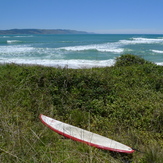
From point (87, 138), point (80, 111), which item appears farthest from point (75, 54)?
point (87, 138)

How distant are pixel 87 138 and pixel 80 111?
130 centimetres

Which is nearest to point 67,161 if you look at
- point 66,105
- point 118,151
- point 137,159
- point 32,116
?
point 118,151

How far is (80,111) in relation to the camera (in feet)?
17.0

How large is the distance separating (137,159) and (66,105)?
2.50m

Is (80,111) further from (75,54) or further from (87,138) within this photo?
(75,54)

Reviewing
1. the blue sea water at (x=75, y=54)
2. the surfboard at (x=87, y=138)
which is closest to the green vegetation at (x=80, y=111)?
the surfboard at (x=87, y=138)

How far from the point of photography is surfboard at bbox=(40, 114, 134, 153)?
3.59 m

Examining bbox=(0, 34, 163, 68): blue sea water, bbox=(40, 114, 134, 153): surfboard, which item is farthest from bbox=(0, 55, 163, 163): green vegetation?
bbox=(0, 34, 163, 68): blue sea water

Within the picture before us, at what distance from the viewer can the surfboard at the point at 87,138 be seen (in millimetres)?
3586

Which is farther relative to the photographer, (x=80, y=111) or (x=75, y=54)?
(x=75, y=54)

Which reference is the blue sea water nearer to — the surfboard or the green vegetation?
the green vegetation

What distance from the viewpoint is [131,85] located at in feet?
22.3

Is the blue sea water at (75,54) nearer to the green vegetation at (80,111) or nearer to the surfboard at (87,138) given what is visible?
the green vegetation at (80,111)

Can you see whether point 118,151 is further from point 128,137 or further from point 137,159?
point 128,137
